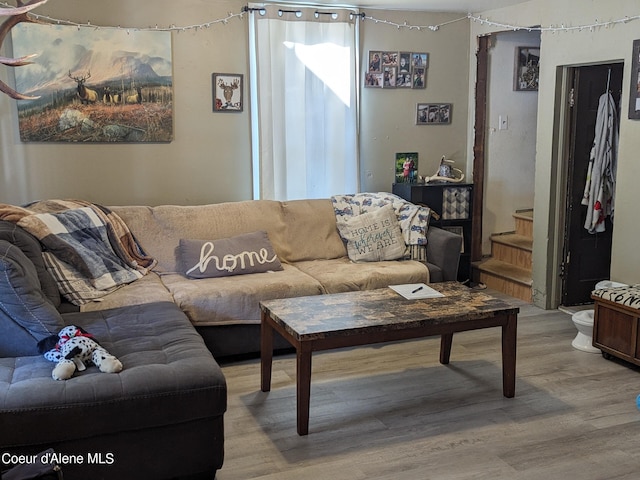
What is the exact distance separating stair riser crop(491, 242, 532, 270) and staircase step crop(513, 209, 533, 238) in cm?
26

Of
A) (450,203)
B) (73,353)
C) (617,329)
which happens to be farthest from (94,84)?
(617,329)

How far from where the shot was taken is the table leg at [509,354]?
3.29 meters

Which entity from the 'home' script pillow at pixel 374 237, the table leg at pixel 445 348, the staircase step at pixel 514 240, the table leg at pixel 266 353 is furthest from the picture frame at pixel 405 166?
the table leg at pixel 266 353

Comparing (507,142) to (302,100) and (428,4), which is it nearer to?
(428,4)

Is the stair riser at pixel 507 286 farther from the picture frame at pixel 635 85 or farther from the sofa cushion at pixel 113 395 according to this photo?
the sofa cushion at pixel 113 395

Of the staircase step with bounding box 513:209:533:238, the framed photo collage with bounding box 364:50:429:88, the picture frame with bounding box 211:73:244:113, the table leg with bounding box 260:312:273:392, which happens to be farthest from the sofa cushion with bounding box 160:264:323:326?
the staircase step with bounding box 513:209:533:238

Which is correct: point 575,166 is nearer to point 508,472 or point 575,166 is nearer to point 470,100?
point 470,100

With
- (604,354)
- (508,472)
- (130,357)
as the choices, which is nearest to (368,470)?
(508,472)

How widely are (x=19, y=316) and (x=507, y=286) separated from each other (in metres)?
3.76

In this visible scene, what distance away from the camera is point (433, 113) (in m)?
5.49

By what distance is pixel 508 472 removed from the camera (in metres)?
2.63

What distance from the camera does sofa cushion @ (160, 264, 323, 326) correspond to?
3.70 meters

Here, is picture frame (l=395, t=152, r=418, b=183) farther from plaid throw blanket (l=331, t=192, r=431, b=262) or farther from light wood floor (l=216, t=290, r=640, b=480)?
light wood floor (l=216, t=290, r=640, b=480)

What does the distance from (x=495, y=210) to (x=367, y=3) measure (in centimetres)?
210
